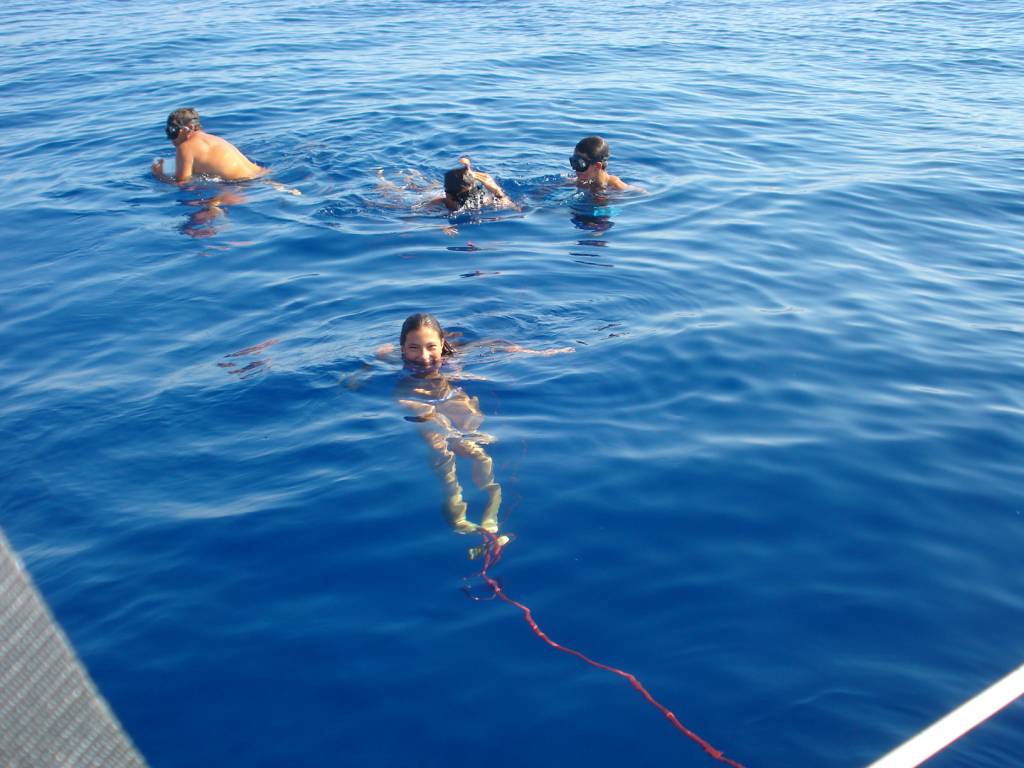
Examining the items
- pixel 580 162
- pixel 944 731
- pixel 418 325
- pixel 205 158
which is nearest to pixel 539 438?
pixel 418 325

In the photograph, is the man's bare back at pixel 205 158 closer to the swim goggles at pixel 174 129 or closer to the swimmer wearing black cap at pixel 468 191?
the swim goggles at pixel 174 129

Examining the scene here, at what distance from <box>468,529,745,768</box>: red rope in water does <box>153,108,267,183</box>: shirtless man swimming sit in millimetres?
7319

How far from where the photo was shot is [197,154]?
10.9 m

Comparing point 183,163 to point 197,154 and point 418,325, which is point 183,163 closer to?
point 197,154

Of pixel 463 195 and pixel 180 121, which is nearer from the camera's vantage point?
pixel 463 195

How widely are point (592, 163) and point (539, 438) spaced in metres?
5.39

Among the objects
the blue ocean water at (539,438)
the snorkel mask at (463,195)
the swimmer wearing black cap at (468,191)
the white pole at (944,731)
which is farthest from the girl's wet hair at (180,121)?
the white pole at (944,731)

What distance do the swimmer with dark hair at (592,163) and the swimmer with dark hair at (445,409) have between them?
3.99m

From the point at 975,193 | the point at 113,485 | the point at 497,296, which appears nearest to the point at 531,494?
the point at 113,485

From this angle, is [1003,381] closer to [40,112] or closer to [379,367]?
[379,367]

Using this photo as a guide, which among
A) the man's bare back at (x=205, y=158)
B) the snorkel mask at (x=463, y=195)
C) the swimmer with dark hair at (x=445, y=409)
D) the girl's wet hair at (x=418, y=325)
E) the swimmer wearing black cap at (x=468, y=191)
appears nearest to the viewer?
the swimmer with dark hair at (x=445, y=409)

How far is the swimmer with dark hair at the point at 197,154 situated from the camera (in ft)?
35.3

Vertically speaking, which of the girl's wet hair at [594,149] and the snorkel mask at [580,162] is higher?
the girl's wet hair at [594,149]

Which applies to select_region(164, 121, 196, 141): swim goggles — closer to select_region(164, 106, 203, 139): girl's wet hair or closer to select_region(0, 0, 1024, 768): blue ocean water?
select_region(164, 106, 203, 139): girl's wet hair
